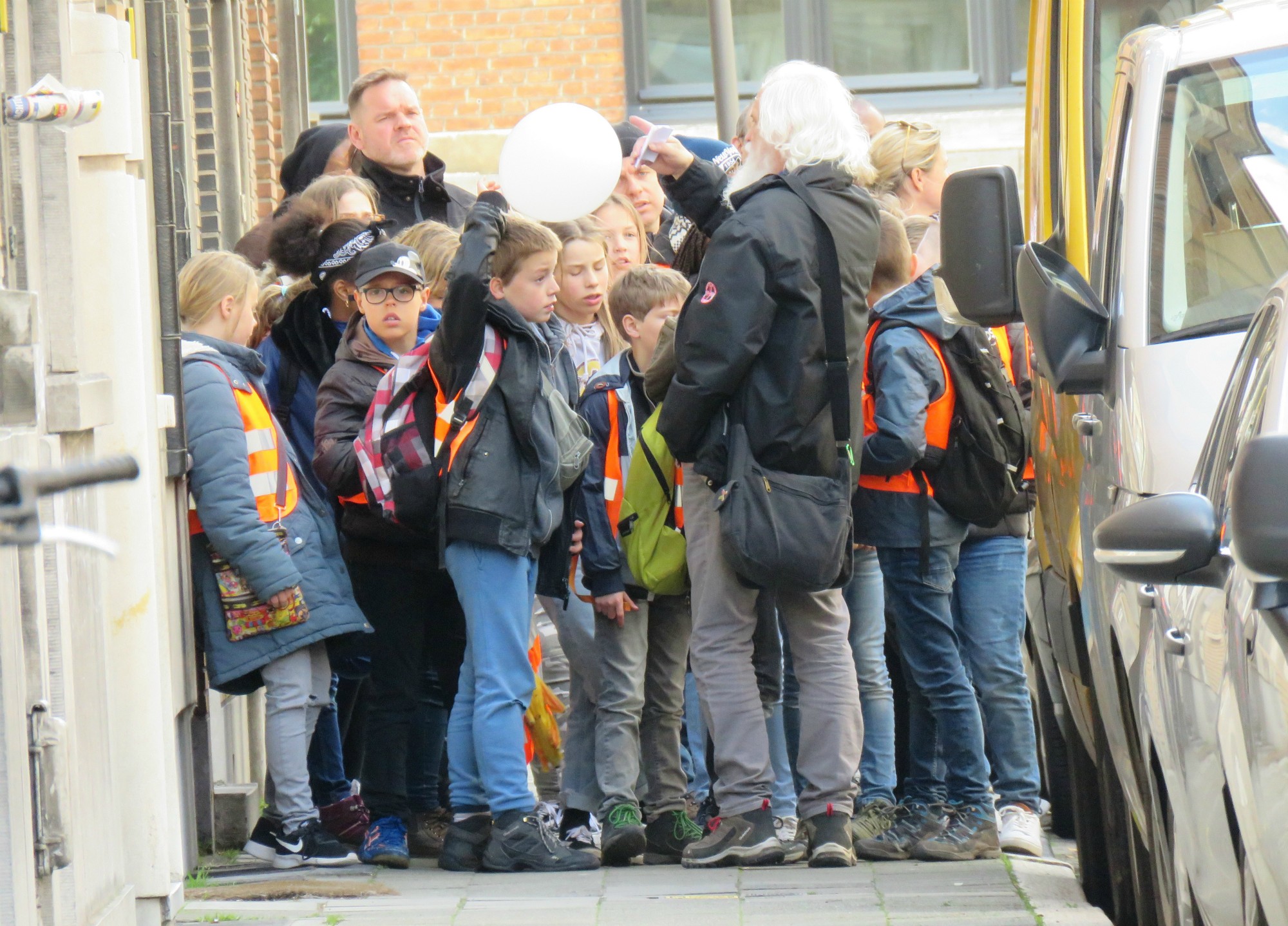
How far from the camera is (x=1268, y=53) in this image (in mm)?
4305

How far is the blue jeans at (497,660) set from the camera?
575 centimetres

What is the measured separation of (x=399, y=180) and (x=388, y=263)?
1732 millimetres

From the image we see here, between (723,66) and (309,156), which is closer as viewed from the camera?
(309,156)

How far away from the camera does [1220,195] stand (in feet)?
13.7

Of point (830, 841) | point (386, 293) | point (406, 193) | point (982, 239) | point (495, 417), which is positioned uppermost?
point (406, 193)

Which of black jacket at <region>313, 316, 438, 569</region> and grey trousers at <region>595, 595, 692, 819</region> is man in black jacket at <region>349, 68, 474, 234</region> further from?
grey trousers at <region>595, 595, 692, 819</region>

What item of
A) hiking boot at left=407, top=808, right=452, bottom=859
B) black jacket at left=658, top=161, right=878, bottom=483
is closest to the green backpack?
black jacket at left=658, top=161, right=878, bottom=483

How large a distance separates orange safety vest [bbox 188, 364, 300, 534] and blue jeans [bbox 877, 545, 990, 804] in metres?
1.87

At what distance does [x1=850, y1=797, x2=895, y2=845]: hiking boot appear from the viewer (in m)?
6.12

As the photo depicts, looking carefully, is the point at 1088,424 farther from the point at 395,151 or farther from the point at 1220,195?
the point at 395,151

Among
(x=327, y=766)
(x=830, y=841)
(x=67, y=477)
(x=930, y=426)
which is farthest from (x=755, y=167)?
(x=67, y=477)

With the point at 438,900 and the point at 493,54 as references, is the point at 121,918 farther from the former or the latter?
the point at 493,54

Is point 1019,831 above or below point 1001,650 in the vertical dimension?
below

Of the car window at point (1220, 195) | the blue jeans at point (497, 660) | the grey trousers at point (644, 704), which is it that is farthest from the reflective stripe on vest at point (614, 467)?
the car window at point (1220, 195)
